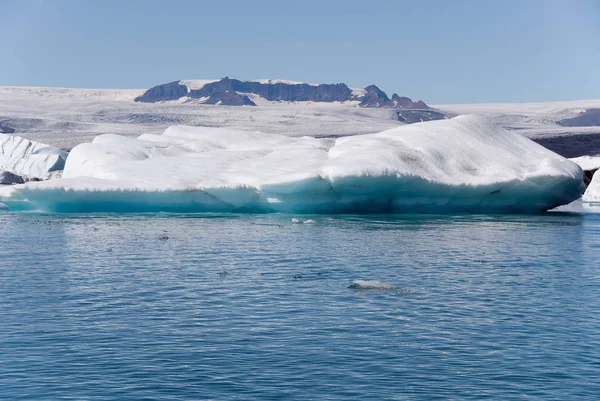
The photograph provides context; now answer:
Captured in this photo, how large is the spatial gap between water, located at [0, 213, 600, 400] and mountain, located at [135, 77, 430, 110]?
129 m

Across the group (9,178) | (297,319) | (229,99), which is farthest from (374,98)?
(297,319)

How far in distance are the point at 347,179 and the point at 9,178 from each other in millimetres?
25353

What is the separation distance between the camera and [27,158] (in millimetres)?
44312

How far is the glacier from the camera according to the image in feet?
80.4

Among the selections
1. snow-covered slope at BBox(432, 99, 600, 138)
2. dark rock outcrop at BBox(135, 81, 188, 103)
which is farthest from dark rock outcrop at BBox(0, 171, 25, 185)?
dark rock outcrop at BBox(135, 81, 188, 103)

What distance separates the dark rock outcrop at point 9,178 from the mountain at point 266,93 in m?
102

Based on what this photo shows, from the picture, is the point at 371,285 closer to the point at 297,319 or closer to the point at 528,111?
the point at 297,319

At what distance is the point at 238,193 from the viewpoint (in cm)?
2533

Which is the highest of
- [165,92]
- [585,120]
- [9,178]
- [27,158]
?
[165,92]

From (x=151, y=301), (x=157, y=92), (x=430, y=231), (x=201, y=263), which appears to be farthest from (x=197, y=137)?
(x=157, y=92)

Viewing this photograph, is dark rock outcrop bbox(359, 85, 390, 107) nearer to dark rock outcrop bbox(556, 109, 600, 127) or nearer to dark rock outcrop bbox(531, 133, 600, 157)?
dark rock outcrop bbox(556, 109, 600, 127)

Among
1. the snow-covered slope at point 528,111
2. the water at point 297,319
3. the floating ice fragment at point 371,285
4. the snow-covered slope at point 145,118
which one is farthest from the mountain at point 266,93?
the floating ice fragment at point 371,285

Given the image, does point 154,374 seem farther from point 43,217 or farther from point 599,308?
point 43,217

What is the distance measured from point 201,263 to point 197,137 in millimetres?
18143
